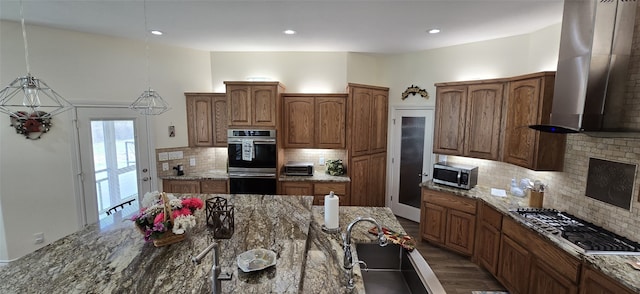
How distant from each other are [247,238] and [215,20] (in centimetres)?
248

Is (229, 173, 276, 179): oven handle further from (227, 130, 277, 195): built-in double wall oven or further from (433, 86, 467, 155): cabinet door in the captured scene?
(433, 86, 467, 155): cabinet door

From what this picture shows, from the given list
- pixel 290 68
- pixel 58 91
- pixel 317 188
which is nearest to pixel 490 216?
pixel 317 188

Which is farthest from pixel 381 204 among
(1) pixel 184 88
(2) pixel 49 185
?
(2) pixel 49 185

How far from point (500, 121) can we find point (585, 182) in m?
1.03

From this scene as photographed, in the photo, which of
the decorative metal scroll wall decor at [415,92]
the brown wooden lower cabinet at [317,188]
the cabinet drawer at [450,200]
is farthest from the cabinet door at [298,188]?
the decorative metal scroll wall decor at [415,92]

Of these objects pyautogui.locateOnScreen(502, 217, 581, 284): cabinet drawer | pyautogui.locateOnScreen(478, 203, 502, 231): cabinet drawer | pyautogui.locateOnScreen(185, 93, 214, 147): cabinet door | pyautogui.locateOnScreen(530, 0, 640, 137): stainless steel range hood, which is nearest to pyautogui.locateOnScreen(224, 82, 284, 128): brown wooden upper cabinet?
pyautogui.locateOnScreen(185, 93, 214, 147): cabinet door

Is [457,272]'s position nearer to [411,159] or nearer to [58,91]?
[411,159]

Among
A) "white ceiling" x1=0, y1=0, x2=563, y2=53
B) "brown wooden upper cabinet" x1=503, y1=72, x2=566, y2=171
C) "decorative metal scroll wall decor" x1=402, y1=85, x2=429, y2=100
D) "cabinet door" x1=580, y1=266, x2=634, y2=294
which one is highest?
"white ceiling" x1=0, y1=0, x2=563, y2=53

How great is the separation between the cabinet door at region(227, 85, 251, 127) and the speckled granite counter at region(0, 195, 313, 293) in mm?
2133

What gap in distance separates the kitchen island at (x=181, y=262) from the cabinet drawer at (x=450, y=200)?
1.56m

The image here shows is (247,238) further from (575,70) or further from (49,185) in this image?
(49,185)

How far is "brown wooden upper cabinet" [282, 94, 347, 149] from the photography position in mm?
4387

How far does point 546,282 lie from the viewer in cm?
236

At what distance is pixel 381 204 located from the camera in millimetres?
4922
